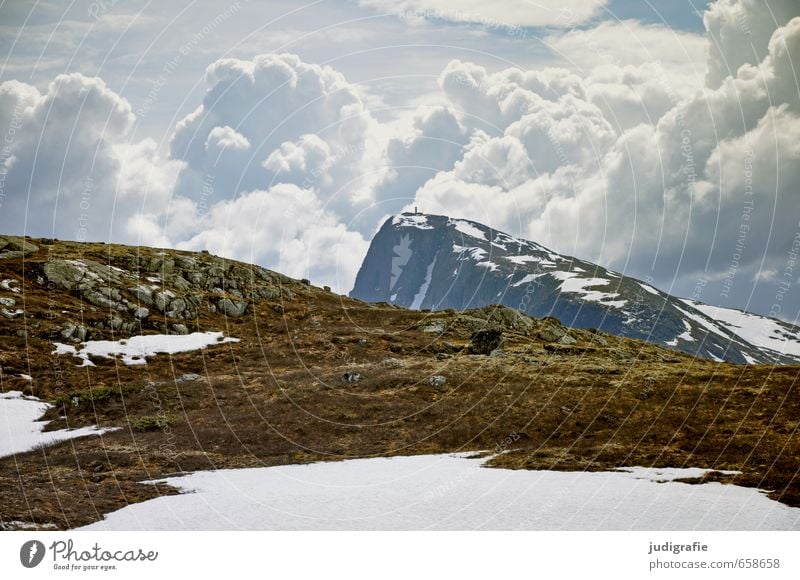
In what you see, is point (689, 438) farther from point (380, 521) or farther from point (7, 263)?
point (7, 263)

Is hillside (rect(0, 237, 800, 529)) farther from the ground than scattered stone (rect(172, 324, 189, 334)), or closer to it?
closer to it

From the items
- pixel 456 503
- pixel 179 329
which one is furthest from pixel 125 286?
pixel 456 503

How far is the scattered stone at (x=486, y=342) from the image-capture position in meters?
74.6

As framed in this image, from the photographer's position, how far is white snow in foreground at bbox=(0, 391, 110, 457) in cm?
4672

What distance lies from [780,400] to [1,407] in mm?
57565

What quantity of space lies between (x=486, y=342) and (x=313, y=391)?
899 inches

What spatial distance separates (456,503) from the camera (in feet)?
111

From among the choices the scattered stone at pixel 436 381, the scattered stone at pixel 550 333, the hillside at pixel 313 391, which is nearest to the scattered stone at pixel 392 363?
the hillside at pixel 313 391

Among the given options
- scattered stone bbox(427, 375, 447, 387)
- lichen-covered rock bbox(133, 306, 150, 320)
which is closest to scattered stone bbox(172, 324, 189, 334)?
lichen-covered rock bbox(133, 306, 150, 320)

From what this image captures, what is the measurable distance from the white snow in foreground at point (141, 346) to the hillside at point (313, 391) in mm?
365

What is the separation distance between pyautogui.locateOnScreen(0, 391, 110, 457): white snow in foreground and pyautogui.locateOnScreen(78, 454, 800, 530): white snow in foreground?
48.1 ft

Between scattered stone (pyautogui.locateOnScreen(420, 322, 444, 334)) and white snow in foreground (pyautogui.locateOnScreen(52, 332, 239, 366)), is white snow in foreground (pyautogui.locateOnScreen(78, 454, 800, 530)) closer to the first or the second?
white snow in foreground (pyautogui.locateOnScreen(52, 332, 239, 366))
